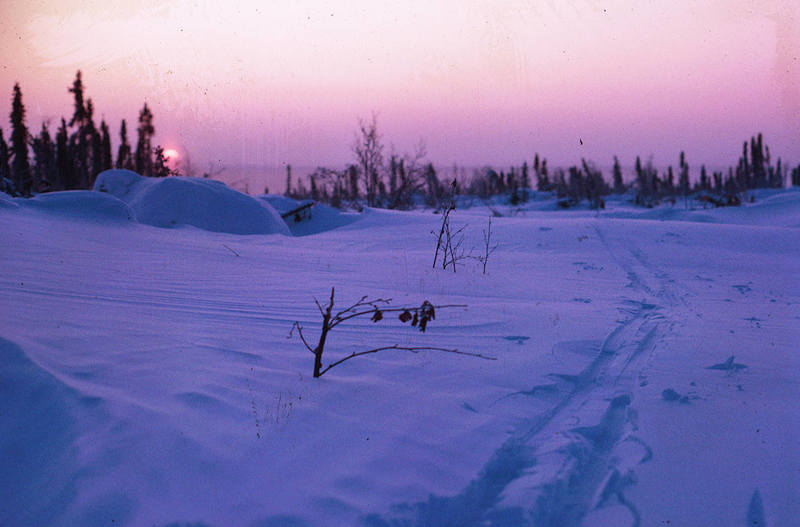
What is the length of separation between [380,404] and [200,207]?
416 inches

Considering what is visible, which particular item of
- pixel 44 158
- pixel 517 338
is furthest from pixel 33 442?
pixel 44 158

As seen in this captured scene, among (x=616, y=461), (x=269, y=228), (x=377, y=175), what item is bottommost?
(x=616, y=461)

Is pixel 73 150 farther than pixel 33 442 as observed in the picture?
Yes

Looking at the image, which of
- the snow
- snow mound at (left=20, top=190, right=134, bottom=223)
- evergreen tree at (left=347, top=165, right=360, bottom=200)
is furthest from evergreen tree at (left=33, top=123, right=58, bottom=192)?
the snow

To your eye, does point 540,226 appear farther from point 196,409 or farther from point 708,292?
point 196,409

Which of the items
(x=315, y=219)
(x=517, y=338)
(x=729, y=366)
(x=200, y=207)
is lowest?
(x=729, y=366)

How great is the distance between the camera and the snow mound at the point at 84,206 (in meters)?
8.55

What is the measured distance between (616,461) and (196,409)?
77.0 inches

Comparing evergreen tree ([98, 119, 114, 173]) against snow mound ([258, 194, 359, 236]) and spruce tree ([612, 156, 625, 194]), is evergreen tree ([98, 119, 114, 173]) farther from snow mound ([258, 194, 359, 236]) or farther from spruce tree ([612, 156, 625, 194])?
spruce tree ([612, 156, 625, 194])

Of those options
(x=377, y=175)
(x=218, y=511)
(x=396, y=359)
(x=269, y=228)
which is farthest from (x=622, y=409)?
(x=377, y=175)

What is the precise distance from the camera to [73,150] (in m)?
34.8

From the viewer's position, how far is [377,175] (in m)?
24.4

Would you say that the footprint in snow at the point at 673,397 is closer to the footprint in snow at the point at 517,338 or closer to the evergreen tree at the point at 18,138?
the footprint in snow at the point at 517,338

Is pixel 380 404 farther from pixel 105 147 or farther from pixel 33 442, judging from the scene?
pixel 105 147
